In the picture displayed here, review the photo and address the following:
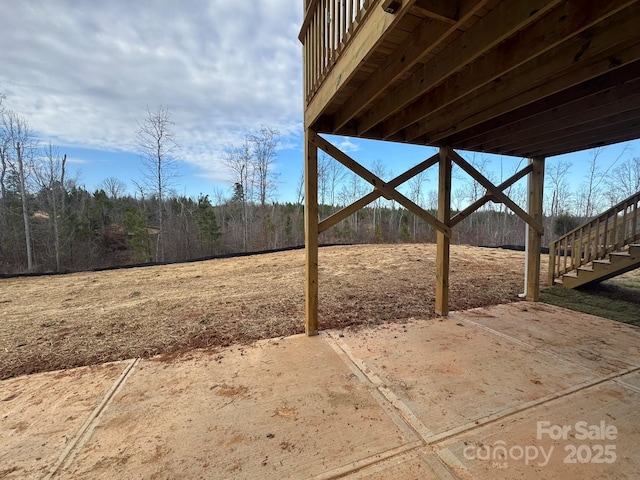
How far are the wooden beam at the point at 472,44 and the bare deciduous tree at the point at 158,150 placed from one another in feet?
42.2

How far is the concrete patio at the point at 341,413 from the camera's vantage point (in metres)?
1.28

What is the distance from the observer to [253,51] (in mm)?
7113

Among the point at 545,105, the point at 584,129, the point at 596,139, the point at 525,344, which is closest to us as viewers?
the point at 545,105

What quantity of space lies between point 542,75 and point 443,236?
1906 millimetres

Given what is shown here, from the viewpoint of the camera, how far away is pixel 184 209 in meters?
18.1

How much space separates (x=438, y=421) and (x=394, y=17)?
2273mm

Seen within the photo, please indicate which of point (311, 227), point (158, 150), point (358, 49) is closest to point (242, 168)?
point (158, 150)

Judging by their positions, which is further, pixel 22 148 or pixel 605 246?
pixel 22 148

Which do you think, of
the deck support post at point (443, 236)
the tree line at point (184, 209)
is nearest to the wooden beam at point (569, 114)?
the deck support post at point (443, 236)

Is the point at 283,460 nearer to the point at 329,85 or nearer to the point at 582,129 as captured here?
the point at 329,85

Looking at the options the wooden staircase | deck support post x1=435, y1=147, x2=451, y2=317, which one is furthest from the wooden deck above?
the wooden staircase

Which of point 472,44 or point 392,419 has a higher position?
point 472,44

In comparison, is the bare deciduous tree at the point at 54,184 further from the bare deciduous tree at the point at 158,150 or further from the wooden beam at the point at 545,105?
the wooden beam at the point at 545,105

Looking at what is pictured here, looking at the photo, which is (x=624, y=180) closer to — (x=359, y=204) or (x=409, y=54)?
(x=359, y=204)
